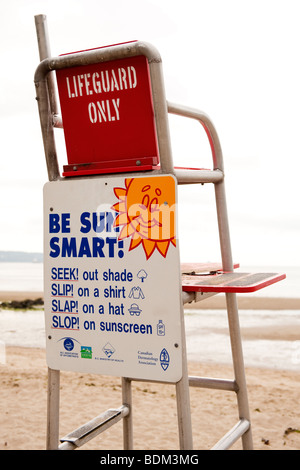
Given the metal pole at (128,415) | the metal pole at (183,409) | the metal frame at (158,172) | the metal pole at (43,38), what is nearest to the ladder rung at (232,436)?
the metal frame at (158,172)

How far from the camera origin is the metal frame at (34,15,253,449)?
1.99 m

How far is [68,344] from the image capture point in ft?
7.27

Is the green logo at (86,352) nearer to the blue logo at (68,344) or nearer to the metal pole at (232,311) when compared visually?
the blue logo at (68,344)

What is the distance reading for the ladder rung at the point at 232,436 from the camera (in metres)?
2.39

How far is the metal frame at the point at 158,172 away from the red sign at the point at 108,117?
5 centimetres

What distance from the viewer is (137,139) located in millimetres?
2092

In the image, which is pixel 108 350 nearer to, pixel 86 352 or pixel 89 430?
pixel 86 352

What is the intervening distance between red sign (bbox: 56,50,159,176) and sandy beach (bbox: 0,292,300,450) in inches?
107

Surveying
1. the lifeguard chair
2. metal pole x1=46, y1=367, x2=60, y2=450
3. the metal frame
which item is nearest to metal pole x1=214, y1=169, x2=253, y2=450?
the metal frame

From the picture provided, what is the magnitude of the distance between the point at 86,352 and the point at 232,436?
839 millimetres

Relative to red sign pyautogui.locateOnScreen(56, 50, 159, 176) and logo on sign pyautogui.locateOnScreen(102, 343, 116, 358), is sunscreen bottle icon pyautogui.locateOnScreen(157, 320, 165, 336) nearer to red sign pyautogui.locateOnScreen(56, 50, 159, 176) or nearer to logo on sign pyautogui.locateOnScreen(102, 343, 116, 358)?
logo on sign pyautogui.locateOnScreen(102, 343, 116, 358)

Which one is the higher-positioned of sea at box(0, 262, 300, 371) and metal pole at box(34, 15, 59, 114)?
metal pole at box(34, 15, 59, 114)

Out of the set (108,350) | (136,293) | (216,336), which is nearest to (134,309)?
(136,293)
